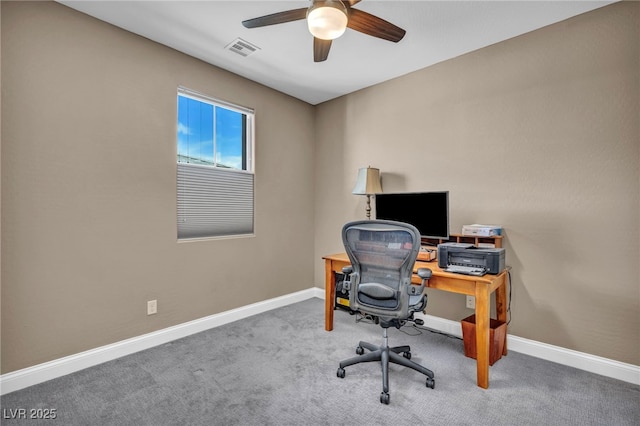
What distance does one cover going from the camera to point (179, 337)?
2.83 metres

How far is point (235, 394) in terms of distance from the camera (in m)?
1.97

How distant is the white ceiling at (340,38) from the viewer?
87.7 inches

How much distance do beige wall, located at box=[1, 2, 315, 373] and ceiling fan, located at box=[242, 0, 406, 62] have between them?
1283mm

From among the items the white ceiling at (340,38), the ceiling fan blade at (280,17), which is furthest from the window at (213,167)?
the ceiling fan blade at (280,17)

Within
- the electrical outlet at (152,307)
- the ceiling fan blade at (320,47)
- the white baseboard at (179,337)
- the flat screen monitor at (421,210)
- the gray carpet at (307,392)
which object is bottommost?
the gray carpet at (307,392)

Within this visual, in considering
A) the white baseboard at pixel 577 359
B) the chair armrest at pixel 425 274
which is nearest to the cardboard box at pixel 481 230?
the chair armrest at pixel 425 274

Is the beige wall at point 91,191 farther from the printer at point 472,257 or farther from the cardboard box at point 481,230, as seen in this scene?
the cardboard box at point 481,230

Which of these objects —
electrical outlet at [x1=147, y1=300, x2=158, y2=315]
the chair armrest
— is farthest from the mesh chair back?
electrical outlet at [x1=147, y1=300, x2=158, y2=315]

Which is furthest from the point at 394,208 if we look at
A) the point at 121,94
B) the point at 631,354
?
the point at 121,94

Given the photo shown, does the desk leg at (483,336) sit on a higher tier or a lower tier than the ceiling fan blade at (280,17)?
lower

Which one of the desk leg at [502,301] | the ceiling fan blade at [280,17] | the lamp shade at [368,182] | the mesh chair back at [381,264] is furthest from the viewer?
the lamp shade at [368,182]

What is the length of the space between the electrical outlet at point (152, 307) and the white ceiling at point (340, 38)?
2275mm

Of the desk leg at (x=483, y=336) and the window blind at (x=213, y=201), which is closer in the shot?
the desk leg at (x=483, y=336)

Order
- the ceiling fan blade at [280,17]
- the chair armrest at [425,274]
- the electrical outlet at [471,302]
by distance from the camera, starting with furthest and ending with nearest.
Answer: the electrical outlet at [471,302] → the chair armrest at [425,274] → the ceiling fan blade at [280,17]
